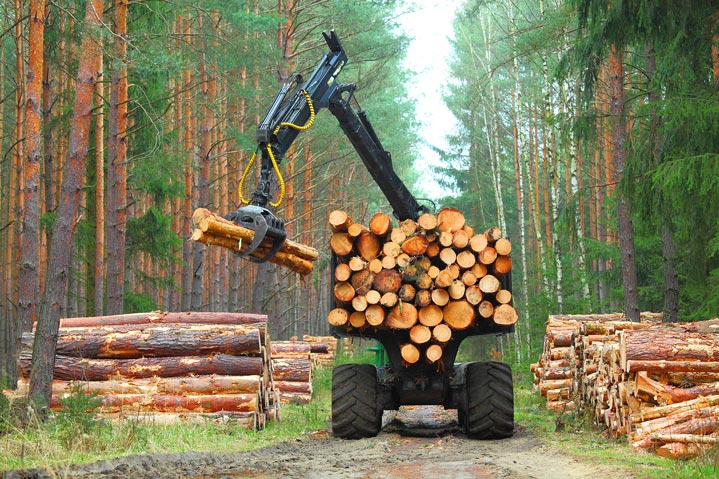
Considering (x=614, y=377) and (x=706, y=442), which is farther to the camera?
(x=614, y=377)

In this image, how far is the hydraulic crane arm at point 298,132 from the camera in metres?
8.88

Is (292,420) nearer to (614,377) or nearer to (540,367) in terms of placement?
(614,377)

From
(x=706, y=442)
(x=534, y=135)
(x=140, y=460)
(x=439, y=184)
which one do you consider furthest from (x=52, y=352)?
(x=439, y=184)

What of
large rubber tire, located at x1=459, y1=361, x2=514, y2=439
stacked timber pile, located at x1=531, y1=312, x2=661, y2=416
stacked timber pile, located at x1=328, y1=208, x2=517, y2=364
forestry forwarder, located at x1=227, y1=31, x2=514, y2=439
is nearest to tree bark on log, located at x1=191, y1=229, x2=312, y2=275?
stacked timber pile, located at x1=328, y1=208, x2=517, y2=364

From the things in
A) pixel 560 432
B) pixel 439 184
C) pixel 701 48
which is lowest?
pixel 560 432

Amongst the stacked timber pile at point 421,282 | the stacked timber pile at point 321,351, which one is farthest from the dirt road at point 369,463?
the stacked timber pile at point 321,351

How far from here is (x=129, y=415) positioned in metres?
11.4

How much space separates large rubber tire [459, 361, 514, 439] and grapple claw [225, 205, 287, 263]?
338 cm

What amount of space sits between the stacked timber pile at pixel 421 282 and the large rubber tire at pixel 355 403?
0.67 metres

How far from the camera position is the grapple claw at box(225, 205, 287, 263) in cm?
866

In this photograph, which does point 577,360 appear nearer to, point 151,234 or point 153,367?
point 153,367

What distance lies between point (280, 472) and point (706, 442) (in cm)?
379

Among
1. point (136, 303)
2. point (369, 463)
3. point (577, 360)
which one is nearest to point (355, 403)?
point (369, 463)

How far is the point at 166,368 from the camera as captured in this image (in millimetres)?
11812
